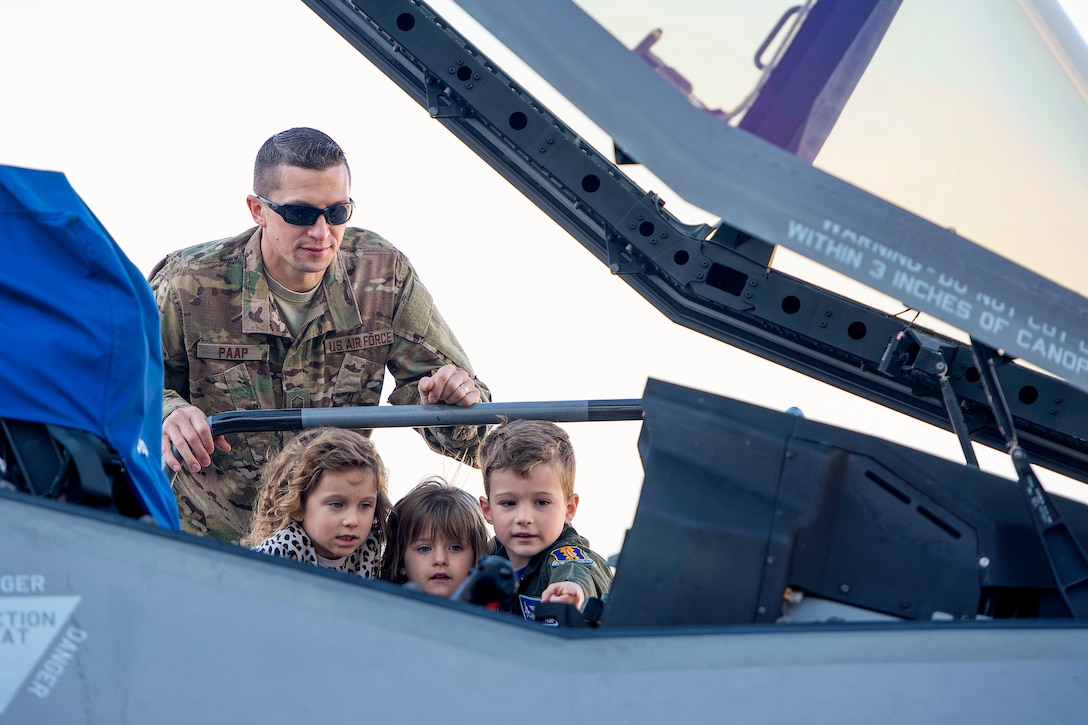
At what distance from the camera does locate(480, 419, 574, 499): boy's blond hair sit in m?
2.91

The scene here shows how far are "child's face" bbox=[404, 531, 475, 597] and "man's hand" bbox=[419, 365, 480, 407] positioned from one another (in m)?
0.36

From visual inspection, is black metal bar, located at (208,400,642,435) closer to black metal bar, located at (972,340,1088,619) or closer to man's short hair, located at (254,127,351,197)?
man's short hair, located at (254,127,351,197)

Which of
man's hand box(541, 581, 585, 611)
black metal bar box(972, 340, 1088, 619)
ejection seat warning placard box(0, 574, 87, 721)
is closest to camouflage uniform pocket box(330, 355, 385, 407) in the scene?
man's hand box(541, 581, 585, 611)

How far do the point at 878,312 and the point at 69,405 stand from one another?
147 centimetres

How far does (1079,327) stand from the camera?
1.48 meters

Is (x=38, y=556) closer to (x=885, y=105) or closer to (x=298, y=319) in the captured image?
(x=885, y=105)

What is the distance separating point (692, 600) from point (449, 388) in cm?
136

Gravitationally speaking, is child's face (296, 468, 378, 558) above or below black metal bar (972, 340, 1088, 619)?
below

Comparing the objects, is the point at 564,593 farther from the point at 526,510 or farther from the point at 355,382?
the point at 355,382

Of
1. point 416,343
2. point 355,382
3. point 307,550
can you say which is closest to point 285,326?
point 355,382

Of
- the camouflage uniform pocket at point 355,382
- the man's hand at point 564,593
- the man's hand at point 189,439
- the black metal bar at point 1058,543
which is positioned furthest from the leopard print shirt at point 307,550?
the black metal bar at point 1058,543

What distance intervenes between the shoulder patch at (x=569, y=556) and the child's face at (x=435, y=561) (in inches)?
9.9

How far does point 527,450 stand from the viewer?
2.92m

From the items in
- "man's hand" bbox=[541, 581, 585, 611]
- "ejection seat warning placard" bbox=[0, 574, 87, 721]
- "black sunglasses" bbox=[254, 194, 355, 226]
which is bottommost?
"ejection seat warning placard" bbox=[0, 574, 87, 721]
